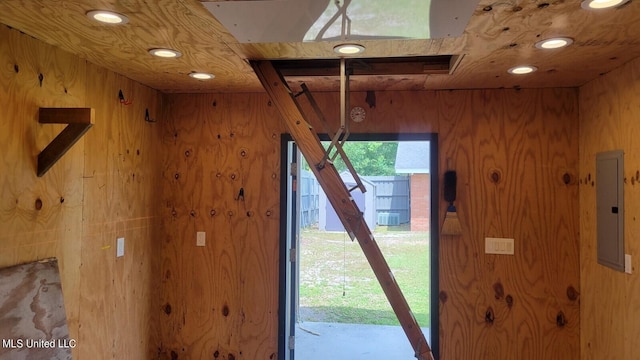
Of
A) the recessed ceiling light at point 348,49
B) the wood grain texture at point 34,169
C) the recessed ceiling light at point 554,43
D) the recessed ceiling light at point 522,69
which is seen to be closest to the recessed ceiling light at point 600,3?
the recessed ceiling light at point 554,43

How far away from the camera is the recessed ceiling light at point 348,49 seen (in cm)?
188

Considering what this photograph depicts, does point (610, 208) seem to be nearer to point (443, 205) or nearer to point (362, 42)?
point (443, 205)

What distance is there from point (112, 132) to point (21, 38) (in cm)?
75

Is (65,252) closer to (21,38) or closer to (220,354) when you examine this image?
(21,38)

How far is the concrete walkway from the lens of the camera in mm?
3691

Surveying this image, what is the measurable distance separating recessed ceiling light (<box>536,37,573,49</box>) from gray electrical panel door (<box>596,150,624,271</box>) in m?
0.77

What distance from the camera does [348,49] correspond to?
1.93 m

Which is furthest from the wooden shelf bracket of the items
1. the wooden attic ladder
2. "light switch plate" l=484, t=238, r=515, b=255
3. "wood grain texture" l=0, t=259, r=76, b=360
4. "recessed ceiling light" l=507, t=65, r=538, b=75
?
"light switch plate" l=484, t=238, r=515, b=255

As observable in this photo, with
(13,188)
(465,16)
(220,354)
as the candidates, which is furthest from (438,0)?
(220,354)

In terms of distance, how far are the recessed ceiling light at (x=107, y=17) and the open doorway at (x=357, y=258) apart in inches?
57.7

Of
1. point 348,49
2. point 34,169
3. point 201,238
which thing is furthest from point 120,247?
point 348,49

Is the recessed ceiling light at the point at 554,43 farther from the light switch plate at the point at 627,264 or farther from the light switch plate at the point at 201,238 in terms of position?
the light switch plate at the point at 201,238

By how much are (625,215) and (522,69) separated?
97cm

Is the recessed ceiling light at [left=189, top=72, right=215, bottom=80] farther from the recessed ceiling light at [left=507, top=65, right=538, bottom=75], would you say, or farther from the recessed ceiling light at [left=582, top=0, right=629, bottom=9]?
the recessed ceiling light at [left=582, top=0, right=629, bottom=9]
